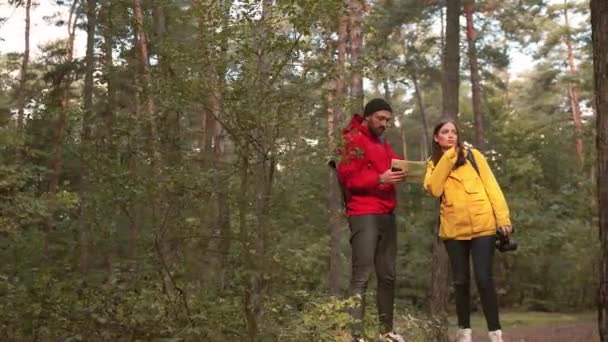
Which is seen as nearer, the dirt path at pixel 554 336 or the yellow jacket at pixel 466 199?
the yellow jacket at pixel 466 199

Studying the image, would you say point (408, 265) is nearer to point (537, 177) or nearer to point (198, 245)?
point (537, 177)

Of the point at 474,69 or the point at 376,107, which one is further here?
the point at 474,69

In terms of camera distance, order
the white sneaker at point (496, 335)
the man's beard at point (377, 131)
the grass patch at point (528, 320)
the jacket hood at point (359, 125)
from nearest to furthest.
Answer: the white sneaker at point (496, 335), the jacket hood at point (359, 125), the man's beard at point (377, 131), the grass patch at point (528, 320)

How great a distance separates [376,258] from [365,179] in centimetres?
69

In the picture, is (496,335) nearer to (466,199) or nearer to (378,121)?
(466,199)

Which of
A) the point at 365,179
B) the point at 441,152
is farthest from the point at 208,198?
the point at 441,152

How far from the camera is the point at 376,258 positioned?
554 cm

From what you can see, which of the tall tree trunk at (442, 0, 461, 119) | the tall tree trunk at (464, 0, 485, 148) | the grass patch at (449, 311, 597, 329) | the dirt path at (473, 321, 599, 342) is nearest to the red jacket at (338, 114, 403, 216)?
the dirt path at (473, 321, 599, 342)

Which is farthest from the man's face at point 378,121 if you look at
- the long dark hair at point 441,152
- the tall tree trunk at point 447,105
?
the tall tree trunk at point 447,105

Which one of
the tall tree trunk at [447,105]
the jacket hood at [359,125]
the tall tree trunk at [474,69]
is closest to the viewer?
the jacket hood at [359,125]

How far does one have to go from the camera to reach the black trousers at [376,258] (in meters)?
5.31

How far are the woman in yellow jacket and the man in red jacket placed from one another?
Result: 1.36 feet

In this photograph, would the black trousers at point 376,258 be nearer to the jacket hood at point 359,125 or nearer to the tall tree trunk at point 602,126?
the jacket hood at point 359,125

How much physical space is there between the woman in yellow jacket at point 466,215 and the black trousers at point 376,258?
477 mm
